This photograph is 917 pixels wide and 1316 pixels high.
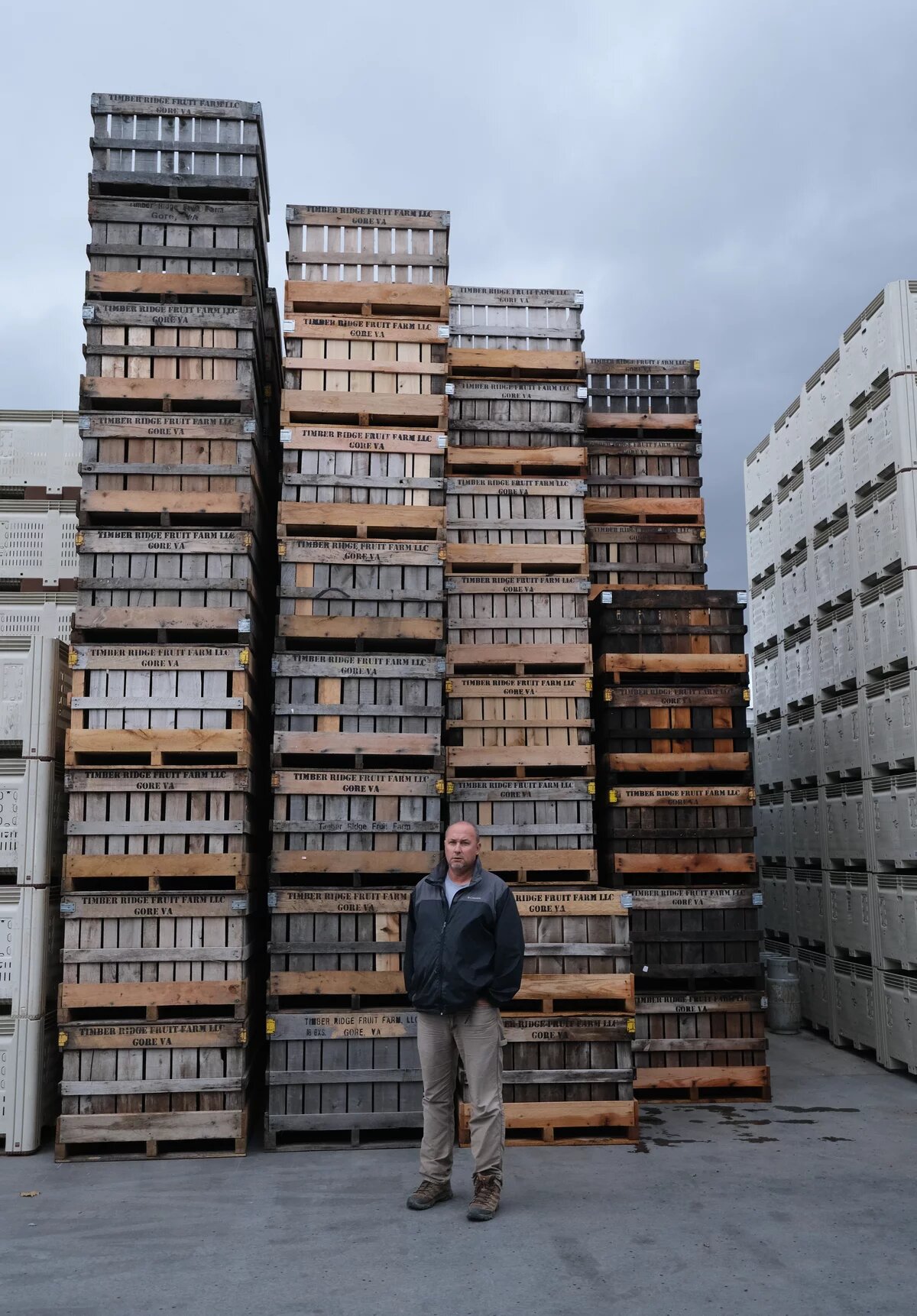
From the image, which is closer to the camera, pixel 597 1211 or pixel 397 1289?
pixel 397 1289

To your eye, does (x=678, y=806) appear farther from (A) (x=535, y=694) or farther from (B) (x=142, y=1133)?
(B) (x=142, y=1133)

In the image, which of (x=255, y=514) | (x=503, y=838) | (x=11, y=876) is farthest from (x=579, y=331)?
(x=11, y=876)

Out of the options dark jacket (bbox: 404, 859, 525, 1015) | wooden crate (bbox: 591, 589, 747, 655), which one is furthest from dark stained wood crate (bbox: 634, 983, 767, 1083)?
dark jacket (bbox: 404, 859, 525, 1015)

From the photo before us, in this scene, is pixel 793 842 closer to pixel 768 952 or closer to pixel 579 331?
pixel 768 952

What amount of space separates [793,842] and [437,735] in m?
6.49

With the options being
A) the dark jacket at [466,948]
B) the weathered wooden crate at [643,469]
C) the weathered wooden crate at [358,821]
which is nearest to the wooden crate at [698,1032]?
the weathered wooden crate at [358,821]

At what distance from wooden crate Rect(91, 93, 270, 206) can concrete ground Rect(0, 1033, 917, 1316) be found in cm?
736

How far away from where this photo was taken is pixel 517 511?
33.1ft

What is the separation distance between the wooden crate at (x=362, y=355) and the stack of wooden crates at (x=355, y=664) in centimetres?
1

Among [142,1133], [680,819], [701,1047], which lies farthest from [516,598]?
[142,1133]

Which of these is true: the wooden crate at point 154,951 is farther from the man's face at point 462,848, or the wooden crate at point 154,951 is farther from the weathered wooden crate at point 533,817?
the man's face at point 462,848

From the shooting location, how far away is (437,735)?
8805 mm

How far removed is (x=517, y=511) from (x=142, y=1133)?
18.5ft

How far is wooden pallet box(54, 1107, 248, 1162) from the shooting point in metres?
7.83
